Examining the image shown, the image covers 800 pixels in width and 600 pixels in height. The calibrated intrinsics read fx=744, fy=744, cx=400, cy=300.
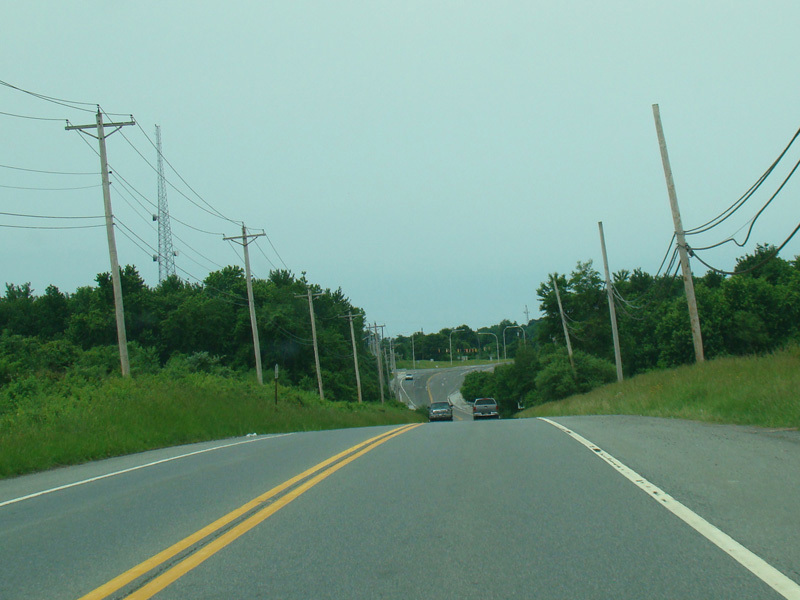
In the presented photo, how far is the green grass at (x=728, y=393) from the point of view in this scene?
15.7m

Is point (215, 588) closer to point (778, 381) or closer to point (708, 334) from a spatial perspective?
point (778, 381)

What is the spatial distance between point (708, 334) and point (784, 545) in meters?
62.1

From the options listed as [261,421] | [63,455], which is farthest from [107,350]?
[63,455]

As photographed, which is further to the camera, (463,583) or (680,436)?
(680,436)

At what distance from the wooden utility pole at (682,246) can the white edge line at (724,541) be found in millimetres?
18403

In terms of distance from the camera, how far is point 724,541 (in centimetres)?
580

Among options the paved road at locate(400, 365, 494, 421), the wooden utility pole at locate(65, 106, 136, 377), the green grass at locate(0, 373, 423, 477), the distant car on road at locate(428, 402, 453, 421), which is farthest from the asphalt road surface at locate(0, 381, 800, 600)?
the paved road at locate(400, 365, 494, 421)

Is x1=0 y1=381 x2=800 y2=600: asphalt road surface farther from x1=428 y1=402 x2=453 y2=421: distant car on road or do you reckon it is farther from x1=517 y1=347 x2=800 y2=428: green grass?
x1=428 y1=402 x2=453 y2=421: distant car on road

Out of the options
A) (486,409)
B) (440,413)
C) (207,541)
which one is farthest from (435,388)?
(207,541)

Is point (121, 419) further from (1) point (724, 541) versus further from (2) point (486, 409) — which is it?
(2) point (486, 409)

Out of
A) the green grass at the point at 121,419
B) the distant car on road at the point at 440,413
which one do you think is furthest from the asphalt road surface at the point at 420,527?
the distant car on road at the point at 440,413

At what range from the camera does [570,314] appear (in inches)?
2960

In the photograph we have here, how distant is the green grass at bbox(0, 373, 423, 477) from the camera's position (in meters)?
15.2

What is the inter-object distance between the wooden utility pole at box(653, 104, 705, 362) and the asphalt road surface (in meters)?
15.2
